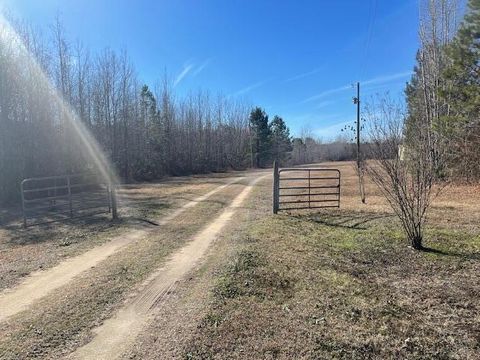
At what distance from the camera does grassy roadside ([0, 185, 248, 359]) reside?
3414 millimetres

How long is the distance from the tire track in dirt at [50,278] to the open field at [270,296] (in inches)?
6.4

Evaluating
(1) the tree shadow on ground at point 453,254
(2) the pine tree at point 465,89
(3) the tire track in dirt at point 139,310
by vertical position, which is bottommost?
(3) the tire track in dirt at point 139,310

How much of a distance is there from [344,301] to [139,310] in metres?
2.49

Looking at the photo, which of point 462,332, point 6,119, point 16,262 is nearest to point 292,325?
point 462,332

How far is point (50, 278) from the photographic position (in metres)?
5.54

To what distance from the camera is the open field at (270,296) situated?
3.32 metres

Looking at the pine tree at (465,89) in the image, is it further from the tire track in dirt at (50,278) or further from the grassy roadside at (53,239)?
the tire track in dirt at (50,278)

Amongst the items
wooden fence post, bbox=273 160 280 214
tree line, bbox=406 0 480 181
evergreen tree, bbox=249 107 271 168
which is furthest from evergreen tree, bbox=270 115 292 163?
wooden fence post, bbox=273 160 280 214

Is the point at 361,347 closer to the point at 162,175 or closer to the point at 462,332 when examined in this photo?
the point at 462,332

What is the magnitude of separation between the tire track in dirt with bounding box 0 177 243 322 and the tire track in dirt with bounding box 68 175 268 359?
4.59 ft

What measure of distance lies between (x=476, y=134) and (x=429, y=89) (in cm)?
669

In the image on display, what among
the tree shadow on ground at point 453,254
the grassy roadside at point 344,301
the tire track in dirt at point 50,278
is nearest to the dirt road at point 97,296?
the tire track in dirt at point 50,278

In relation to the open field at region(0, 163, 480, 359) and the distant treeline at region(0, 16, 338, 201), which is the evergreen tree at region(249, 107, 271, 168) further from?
the open field at region(0, 163, 480, 359)

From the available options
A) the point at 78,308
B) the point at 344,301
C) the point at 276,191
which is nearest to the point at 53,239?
the point at 78,308
